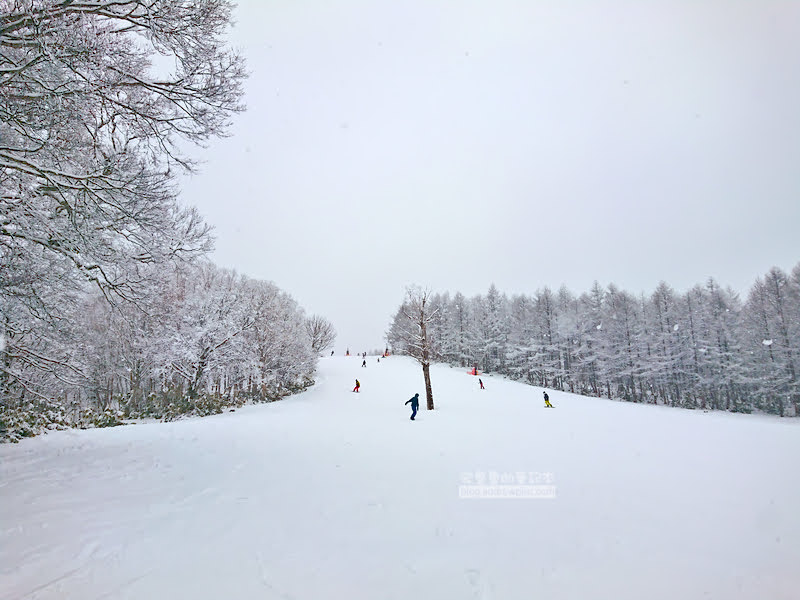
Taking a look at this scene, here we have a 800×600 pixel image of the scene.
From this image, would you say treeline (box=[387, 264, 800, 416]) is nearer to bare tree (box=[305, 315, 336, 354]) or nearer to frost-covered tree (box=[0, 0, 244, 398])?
bare tree (box=[305, 315, 336, 354])

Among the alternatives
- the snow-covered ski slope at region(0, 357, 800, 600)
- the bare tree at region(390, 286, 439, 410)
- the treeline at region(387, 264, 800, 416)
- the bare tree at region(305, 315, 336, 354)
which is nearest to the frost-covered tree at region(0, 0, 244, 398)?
the snow-covered ski slope at region(0, 357, 800, 600)

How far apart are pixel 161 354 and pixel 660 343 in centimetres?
4666

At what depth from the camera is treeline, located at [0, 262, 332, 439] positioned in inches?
363

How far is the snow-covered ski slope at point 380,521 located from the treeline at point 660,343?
15980 millimetres

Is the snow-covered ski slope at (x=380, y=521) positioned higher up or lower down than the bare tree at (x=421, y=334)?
lower down

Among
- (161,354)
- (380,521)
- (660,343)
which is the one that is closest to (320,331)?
Answer: (161,354)

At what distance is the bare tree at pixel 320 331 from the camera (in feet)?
148

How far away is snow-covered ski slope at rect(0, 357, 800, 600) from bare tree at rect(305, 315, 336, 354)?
34739mm

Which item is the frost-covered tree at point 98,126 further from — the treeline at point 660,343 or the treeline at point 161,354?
the treeline at point 660,343

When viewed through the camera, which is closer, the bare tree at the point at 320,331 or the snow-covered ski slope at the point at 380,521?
the snow-covered ski slope at the point at 380,521

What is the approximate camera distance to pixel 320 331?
46.8 m

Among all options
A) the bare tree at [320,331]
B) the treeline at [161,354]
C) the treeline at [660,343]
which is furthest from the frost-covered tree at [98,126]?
the bare tree at [320,331]

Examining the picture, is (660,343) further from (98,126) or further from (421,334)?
(98,126)

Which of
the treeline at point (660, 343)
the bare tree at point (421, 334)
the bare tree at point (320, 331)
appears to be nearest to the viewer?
the bare tree at point (421, 334)
